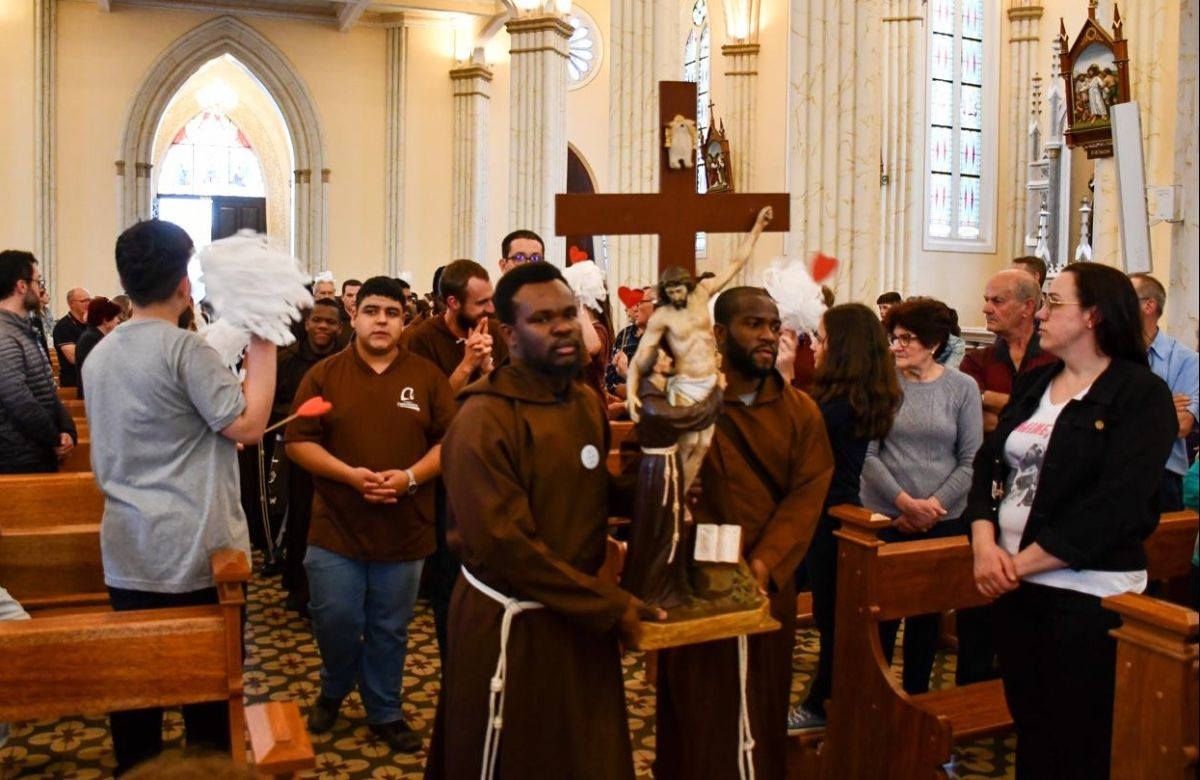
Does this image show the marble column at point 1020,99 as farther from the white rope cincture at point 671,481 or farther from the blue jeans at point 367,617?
the white rope cincture at point 671,481

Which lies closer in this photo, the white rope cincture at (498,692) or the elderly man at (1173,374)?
the white rope cincture at (498,692)

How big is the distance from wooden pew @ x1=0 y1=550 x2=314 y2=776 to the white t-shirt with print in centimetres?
199

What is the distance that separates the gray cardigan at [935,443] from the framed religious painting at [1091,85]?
6.98 metres

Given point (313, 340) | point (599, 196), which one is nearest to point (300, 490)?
point (313, 340)

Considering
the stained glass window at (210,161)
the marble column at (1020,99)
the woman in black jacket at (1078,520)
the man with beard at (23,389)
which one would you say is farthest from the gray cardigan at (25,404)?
the stained glass window at (210,161)

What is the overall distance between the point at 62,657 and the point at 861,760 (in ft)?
7.54

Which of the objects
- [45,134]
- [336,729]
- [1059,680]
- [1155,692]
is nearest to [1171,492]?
[1059,680]

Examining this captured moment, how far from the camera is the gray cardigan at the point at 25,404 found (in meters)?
4.89

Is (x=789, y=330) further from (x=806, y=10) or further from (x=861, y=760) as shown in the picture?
(x=806, y=10)

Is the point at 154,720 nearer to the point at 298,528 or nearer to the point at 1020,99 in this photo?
the point at 298,528

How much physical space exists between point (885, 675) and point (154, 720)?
83.8 inches

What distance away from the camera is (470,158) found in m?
17.5

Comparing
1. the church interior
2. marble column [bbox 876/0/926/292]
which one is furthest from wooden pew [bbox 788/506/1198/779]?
marble column [bbox 876/0/926/292]

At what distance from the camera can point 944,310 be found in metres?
4.15
